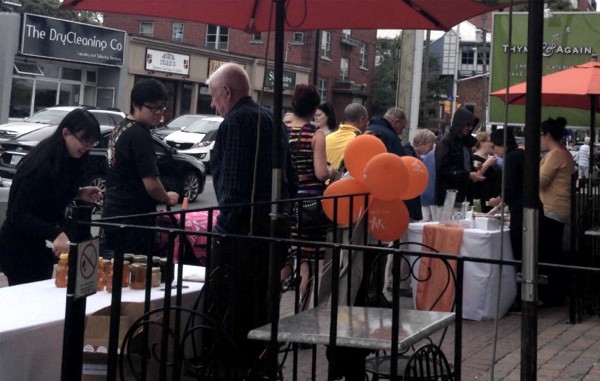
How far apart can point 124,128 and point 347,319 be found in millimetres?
2200

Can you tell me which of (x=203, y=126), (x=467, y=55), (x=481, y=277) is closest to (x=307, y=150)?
(x=481, y=277)

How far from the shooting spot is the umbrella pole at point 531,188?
2867 millimetres

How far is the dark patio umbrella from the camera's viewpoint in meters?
4.84

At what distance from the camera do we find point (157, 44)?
39.6m

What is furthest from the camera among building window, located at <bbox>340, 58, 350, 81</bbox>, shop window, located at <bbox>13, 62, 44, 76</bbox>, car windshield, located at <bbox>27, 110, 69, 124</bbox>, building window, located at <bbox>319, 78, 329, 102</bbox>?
building window, located at <bbox>340, 58, 350, 81</bbox>

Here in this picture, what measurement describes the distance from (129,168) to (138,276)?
3.82ft

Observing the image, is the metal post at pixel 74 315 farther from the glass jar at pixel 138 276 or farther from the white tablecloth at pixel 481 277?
the white tablecloth at pixel 481 277

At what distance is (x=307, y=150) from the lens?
7254 mm

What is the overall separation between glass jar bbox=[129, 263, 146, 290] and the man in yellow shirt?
413cm

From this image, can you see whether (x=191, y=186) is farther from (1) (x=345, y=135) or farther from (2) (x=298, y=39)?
(2) (x=298, y=39)

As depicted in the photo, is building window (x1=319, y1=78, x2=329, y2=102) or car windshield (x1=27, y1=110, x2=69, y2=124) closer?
car windshield (x1=27, y1=110, x2=69, y2=124)

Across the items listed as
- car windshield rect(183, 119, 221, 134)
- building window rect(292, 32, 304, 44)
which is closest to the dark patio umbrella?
car windshield rect(183, 119, 221, 134)

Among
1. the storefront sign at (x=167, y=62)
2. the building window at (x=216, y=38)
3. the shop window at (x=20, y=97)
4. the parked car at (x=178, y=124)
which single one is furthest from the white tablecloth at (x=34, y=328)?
the building window at (x=216, y=38)

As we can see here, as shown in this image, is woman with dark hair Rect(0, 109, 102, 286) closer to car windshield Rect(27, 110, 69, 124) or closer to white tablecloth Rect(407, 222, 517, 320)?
white tablecloth Rect(407, 222, 517, 320)
